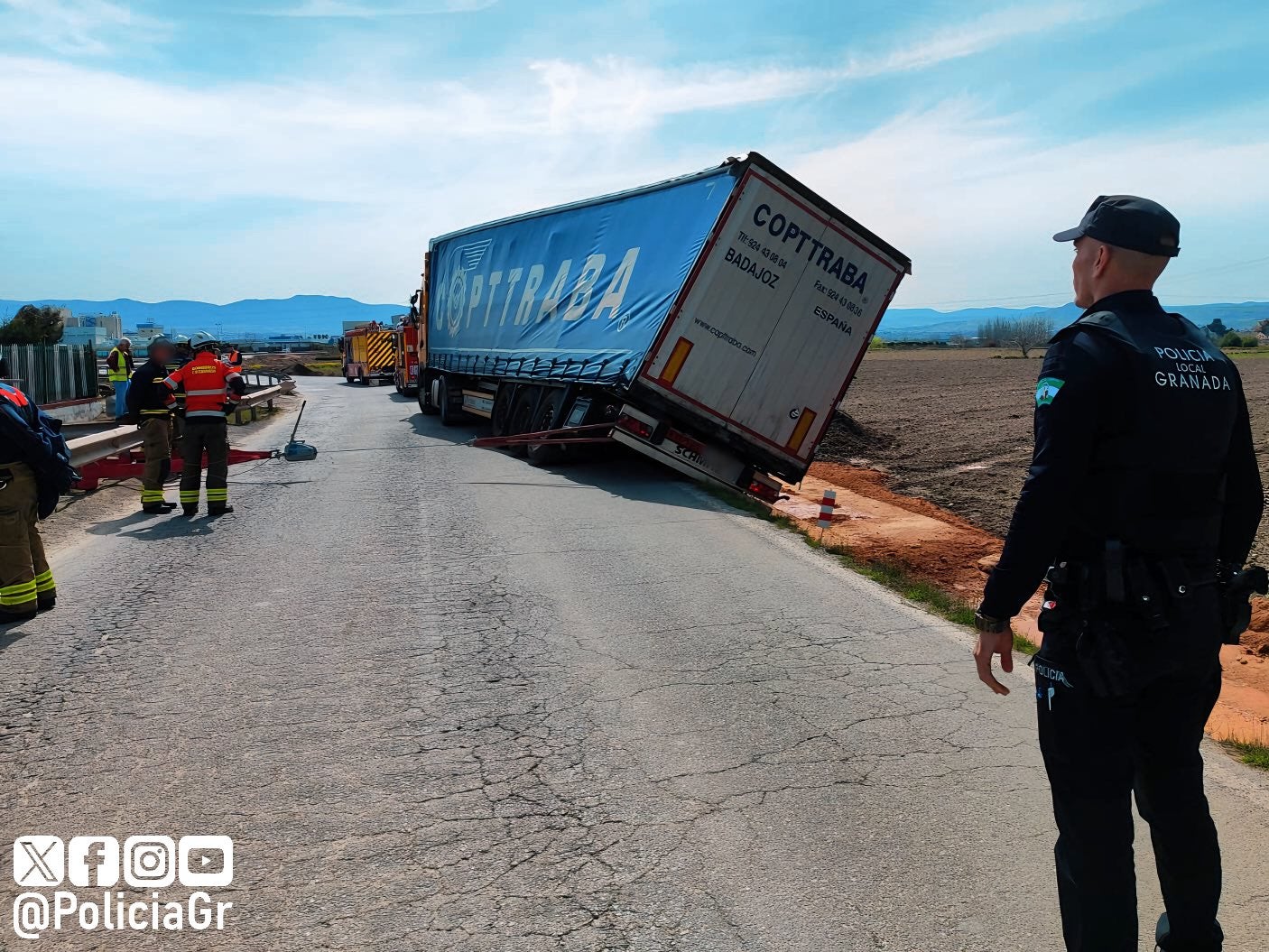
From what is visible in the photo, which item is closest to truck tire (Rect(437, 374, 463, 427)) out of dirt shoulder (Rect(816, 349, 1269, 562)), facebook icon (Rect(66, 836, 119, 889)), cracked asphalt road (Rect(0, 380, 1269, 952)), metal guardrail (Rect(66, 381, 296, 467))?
dirt shoulder (Rect(816, 349, 1269, 562))

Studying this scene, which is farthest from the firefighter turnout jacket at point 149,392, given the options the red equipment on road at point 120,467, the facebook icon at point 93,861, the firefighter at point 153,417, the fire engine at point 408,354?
the fire engine at point 408,354

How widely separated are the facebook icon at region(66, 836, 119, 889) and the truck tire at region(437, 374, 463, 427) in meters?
19.0

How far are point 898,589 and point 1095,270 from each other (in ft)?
16.8

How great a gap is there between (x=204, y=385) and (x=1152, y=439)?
31.9 ft

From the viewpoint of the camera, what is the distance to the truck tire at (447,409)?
74.0ft

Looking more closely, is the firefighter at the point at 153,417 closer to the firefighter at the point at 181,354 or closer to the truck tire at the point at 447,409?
the firefighter at the point at 181,354

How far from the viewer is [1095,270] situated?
9.13ft

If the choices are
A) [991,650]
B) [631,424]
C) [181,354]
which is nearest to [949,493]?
[631,424]

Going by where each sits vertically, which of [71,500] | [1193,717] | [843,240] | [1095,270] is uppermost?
[843,240]

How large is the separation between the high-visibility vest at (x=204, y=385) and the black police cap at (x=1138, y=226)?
30.6ft

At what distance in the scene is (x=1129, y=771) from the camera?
2.68 metres

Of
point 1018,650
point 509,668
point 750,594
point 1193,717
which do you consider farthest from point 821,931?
point 750,594

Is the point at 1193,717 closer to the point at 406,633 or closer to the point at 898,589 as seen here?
the point at 406,633

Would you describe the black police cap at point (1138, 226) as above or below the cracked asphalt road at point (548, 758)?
above
